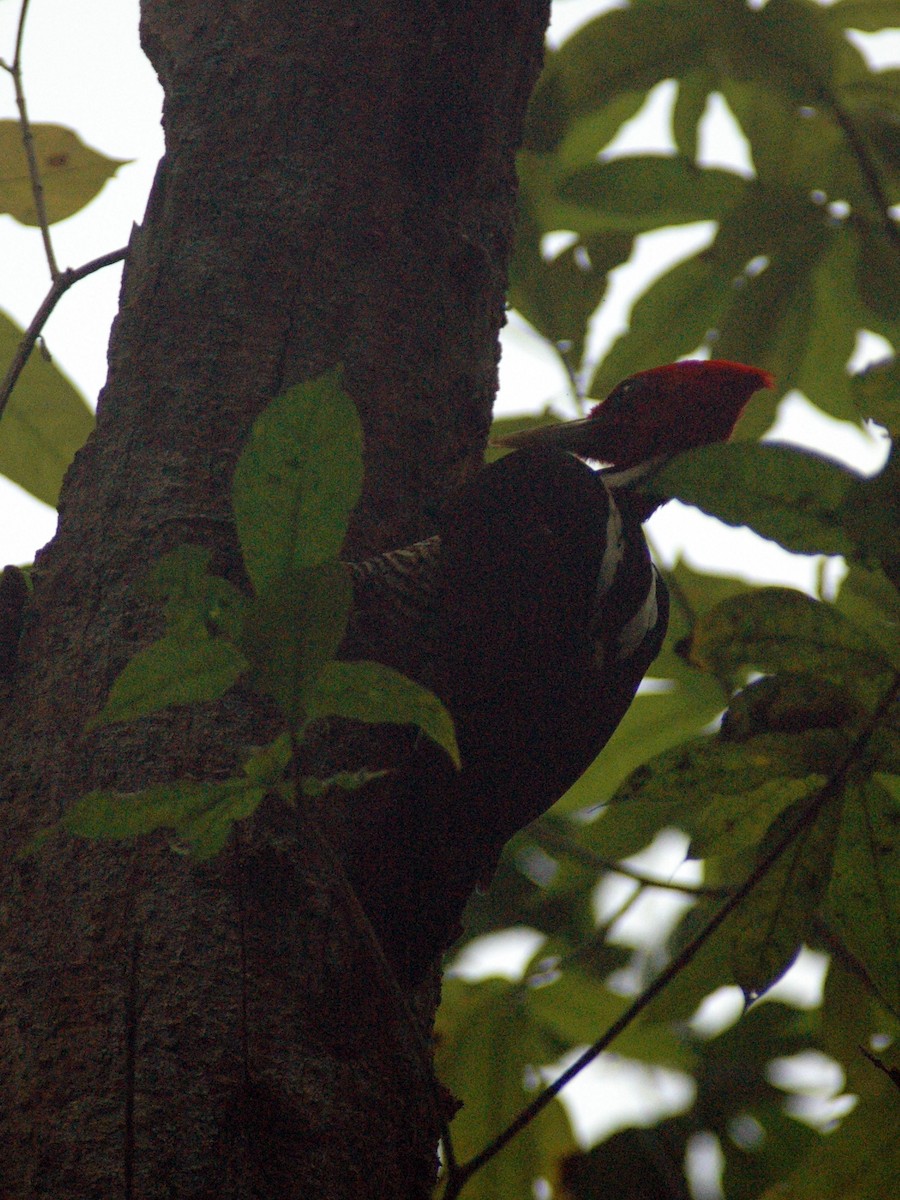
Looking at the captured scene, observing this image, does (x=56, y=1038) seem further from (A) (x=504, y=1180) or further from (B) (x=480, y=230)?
(B) (x=480, y=230)

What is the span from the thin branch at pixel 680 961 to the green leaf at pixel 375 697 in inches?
12.0

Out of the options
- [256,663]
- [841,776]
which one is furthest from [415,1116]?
[256,663]

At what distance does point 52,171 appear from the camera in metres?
2.01

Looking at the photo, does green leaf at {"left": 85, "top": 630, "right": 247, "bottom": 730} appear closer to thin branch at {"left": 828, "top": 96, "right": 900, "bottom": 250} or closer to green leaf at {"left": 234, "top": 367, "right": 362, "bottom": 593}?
green leaf at {"left": 234, "top": 367, "right": 362, "bottom": 593}

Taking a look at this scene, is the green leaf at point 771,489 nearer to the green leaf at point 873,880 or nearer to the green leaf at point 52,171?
the green leaf at point 873,880

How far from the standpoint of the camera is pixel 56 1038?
1.16m

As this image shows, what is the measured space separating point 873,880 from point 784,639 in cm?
31

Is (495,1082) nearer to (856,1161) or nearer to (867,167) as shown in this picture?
(856,1161)

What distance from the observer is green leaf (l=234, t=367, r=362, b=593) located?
2.72 feet

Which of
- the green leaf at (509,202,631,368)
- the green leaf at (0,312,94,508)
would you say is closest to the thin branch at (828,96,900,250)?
the green leaf at (509,202,631,368)

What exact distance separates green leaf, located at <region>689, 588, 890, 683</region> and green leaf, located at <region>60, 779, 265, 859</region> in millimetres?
407

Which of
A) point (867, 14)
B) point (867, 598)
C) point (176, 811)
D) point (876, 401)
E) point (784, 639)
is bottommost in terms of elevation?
point (176, 811)

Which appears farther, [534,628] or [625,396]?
[625,396]

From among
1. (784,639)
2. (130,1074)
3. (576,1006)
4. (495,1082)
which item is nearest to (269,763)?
(130,1074)
